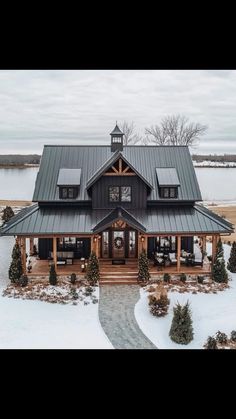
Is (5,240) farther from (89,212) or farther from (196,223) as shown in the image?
(196,223)

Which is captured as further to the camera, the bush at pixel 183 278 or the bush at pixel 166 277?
the bush at pixel 183 278

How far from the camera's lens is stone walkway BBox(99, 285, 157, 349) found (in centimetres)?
1338

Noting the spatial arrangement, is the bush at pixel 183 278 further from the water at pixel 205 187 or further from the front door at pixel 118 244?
the water at pixel 205 187

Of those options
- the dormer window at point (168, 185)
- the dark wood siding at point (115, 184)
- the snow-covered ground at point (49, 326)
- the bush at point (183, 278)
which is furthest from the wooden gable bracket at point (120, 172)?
the snow-covered ground at point (49, 326)

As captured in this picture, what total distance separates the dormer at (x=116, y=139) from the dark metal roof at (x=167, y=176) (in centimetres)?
283

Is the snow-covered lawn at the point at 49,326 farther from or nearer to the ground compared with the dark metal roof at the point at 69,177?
nearer to the ground

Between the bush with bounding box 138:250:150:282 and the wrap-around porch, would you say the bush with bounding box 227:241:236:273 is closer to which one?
the wrap-around porch

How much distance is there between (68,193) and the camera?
21484mm

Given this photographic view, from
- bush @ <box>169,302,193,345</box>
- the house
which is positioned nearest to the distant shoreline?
the house

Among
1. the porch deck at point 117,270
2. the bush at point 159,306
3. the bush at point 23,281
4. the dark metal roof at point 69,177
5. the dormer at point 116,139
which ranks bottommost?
the bush at point 159,306

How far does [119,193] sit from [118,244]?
2893 mm

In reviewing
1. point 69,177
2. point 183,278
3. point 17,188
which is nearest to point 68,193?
point 69,177

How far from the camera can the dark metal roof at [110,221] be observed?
64.4 ft
